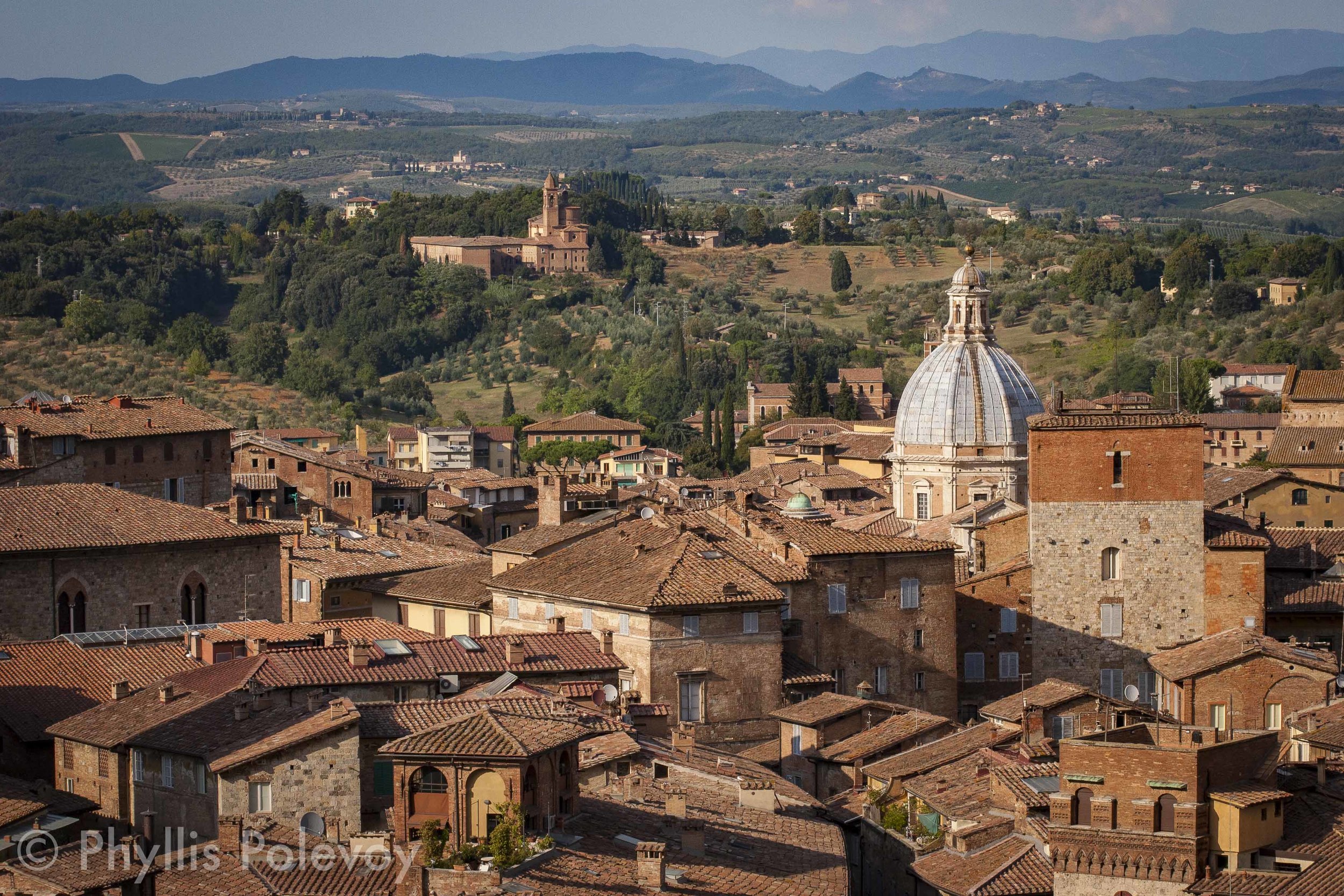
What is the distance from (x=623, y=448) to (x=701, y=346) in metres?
32.6

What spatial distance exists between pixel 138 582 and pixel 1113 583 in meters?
17.5

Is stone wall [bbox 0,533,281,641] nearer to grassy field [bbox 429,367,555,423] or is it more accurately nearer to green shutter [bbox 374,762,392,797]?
green shutter [bbox 374,762,392,797]

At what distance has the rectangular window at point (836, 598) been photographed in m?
41.7

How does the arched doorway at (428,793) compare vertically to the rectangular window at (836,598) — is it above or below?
above

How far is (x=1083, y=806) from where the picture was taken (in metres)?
27.9

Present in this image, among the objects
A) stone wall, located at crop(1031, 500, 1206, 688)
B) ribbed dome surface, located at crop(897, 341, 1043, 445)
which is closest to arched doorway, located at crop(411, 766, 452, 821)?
stone wall, located at crop(1031, 500, 1206, 688)

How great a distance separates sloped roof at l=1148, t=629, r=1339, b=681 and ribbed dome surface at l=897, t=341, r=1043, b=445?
55.9ft

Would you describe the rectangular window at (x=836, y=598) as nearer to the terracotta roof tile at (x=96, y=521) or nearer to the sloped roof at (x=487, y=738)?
the terracotta roof tile at (x=96, y=521)

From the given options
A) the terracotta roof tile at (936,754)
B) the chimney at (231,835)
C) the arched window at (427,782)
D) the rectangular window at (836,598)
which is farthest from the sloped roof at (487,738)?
the rectangular window at (836,598)

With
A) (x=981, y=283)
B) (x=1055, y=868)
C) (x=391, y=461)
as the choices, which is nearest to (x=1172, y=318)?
(x=391, y=461)

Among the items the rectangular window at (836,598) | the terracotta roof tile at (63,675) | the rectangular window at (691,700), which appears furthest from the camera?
the rectangular window at (836,598)

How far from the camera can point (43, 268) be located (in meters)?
126

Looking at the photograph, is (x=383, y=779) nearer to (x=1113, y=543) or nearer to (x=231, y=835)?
(x=231, y=835)

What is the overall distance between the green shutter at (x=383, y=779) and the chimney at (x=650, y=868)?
12.5 ft
